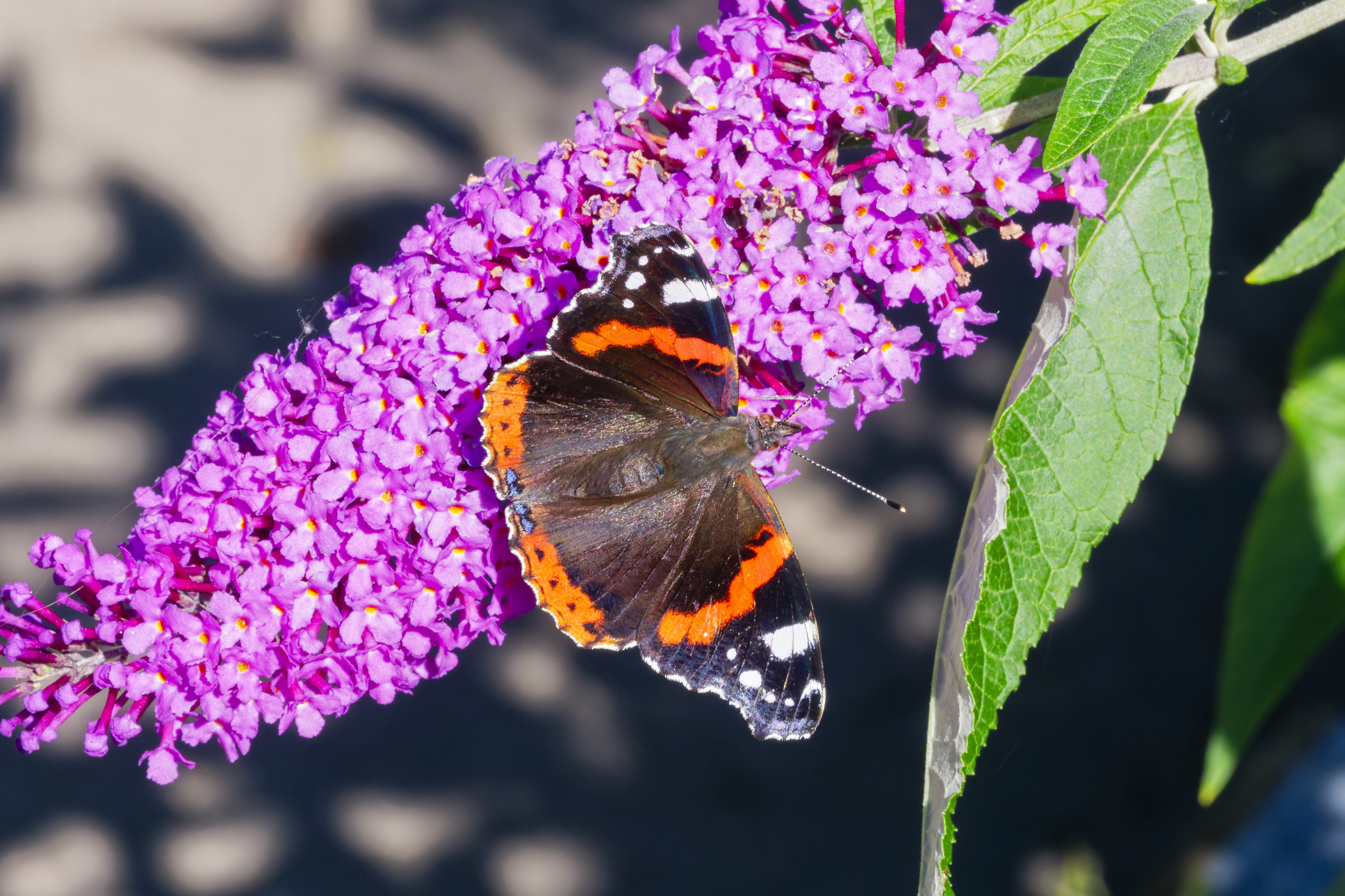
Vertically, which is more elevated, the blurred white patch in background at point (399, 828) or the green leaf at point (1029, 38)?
the green leaf at point (1029, 38)

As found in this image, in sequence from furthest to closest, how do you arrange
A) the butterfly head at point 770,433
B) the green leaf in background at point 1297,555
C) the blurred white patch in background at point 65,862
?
1. the blurred white patch in background at point 65,862
2. the green leaf in background at point 1297,555
3. the butterfly head at point 770,433

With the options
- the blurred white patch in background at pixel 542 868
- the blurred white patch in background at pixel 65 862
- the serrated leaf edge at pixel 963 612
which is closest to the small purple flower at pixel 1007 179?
the serrated leaf edge at pixel 963 612

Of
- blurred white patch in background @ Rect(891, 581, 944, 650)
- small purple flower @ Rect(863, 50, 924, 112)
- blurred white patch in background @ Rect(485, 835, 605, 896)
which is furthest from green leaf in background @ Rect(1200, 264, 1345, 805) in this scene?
blurred white patch in background @ Rect(485, 835, 605, 896)

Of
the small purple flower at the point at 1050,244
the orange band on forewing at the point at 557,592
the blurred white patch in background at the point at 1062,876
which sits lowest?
the blurred white patch in background at the point at 1062,876

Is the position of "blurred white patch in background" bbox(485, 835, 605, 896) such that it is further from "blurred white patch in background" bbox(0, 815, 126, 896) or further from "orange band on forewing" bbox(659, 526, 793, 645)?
"orange band on forewing" bbox(659, 526, 793, 645)

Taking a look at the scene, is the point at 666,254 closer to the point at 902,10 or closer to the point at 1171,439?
the point at 902,10

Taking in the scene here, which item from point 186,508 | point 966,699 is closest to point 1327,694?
point 966,699

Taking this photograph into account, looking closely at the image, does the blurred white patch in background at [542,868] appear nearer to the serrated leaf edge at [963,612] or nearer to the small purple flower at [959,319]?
the serrated leaf edge at [963,612]
